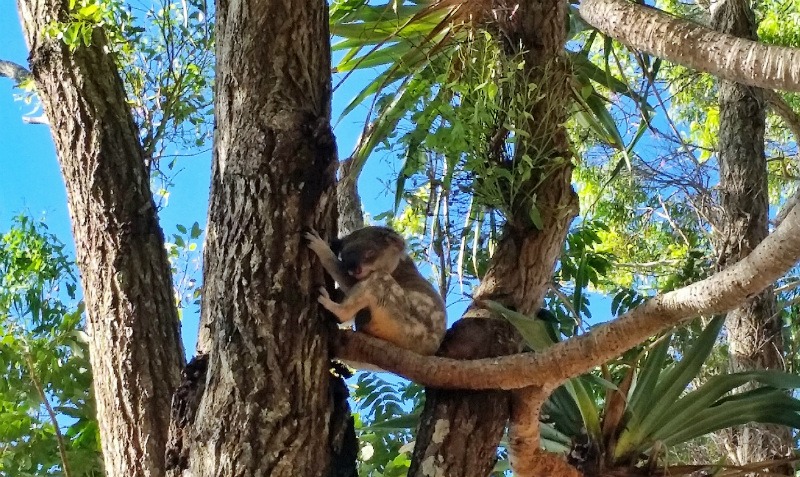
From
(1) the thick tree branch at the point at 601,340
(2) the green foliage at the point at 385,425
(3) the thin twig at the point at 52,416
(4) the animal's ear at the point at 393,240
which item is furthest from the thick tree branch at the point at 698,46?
(3) the thin twig at the point at 52,416

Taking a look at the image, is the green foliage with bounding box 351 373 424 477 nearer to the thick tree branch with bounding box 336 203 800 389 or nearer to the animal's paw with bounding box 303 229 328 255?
the thick tree branch with bounding box 336 203 800 389

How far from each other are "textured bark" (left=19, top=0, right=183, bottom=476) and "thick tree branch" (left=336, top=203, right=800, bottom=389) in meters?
0.84

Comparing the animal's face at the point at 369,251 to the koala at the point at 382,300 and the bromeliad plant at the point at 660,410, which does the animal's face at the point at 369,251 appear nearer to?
the koala at the point at 382,300

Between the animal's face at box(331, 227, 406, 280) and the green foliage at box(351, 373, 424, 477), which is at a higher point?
the animal's face at box(331, 227, 406, 280)

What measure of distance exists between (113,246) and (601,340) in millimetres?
1976

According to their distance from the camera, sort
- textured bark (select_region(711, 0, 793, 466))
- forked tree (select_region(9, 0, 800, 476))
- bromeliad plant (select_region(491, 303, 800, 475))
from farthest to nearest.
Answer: textured bark (select_region(711, 0, 793, 466))
bromeliad plant (select_region(491, 303, 800, 475))
forked tree (select_region(9, 0, 800, 476))

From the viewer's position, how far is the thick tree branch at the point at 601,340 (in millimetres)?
1929

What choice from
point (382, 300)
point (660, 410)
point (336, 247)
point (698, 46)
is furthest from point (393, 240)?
point (698, 46)

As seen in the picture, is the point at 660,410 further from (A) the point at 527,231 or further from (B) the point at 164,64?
(B) the point at 164,64

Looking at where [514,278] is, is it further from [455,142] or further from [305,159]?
[305,159]

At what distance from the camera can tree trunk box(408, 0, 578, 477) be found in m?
2.90

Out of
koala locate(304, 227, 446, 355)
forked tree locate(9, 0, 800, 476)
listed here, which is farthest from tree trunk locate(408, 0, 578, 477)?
koala locate(304, 227, 446, 355)

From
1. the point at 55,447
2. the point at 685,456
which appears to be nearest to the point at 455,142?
the point at 55,447

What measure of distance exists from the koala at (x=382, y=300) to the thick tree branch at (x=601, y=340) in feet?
0.80
